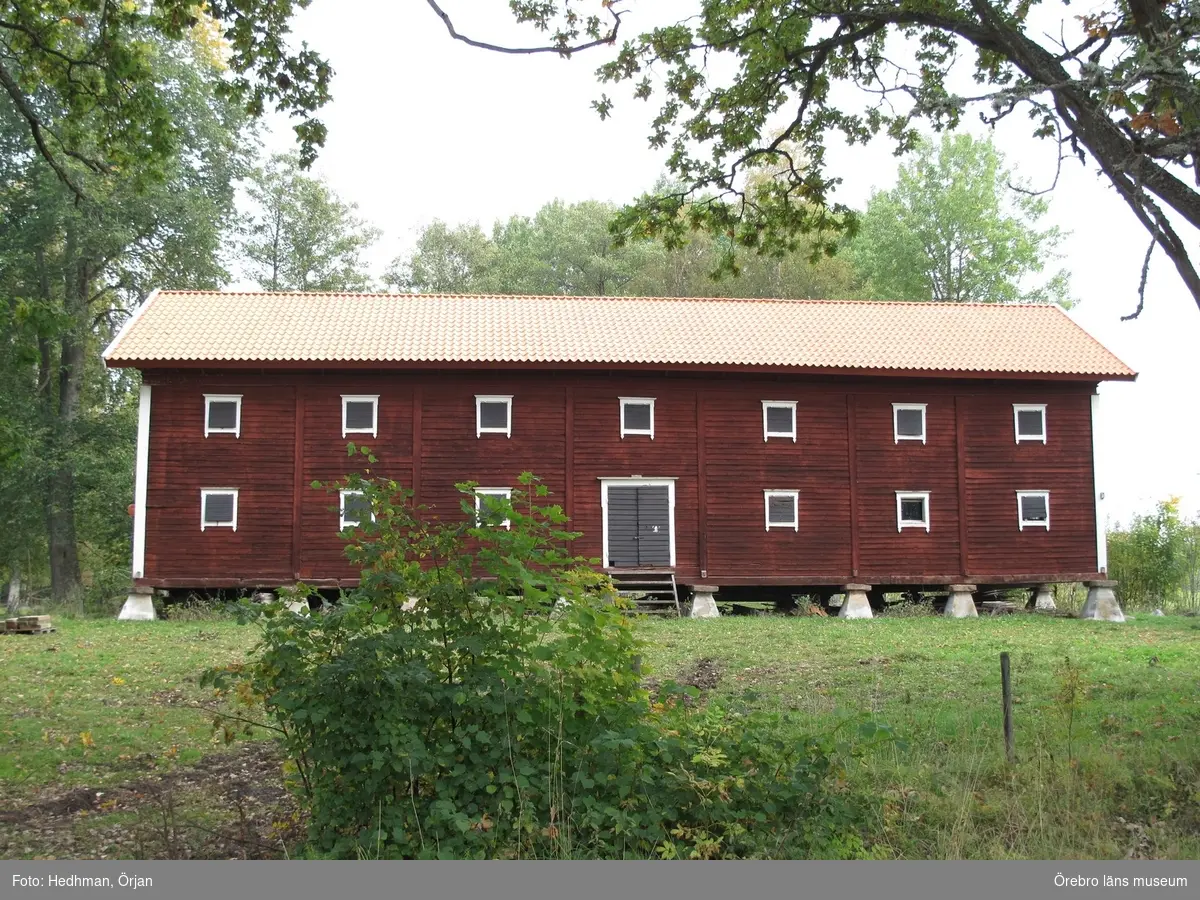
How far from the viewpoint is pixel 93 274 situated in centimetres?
3594

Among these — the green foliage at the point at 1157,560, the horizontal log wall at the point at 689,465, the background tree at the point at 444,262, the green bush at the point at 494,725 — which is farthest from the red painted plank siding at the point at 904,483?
the background tree at the point at 444,262

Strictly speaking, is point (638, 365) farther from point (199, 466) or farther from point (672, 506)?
point (199, 466)

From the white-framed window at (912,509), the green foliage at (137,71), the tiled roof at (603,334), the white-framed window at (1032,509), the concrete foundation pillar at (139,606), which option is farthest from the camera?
the white-framed window at (1032,509)

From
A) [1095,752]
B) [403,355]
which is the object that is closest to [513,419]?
[403,355]

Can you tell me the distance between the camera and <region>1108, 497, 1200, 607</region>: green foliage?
95.7ft

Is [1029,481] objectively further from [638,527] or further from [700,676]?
[700,676]

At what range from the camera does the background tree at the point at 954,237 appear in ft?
163

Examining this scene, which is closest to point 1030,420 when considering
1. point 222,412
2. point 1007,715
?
point 222,412

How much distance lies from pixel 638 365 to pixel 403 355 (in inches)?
212

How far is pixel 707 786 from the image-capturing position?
21.4 ft

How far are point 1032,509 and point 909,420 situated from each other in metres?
3.72

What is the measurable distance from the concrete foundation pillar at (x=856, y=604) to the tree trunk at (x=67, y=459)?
22851 millimetres

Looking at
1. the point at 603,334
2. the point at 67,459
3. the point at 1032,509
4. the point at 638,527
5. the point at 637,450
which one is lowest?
the point at 638,527

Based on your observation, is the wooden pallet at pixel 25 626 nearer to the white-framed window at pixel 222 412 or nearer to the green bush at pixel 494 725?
the white-framed window at pixel 222 412
